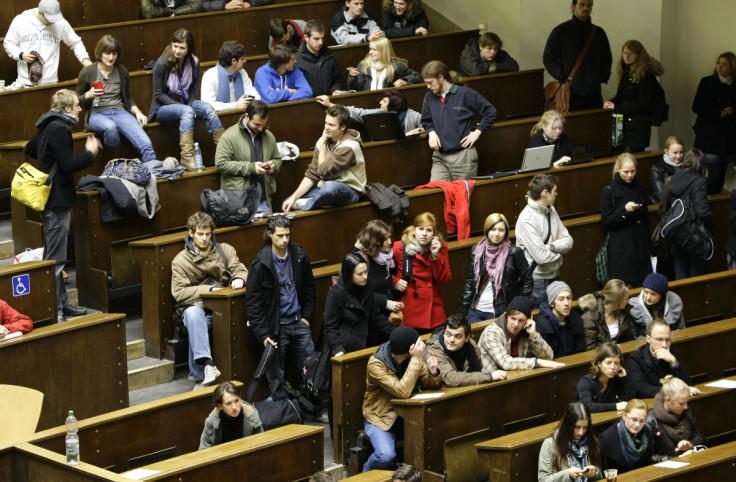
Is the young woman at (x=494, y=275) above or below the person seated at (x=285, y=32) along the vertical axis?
below

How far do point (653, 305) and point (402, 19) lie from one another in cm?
393

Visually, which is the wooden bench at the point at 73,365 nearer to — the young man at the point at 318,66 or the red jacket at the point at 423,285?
the red jacket at the point at 423,285

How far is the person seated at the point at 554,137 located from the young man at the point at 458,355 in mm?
2675

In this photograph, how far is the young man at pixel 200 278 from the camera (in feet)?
23.6

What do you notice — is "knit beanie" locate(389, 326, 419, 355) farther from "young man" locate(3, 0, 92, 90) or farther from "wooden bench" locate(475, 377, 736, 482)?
"young man" locate(3, 0, 92, 90)

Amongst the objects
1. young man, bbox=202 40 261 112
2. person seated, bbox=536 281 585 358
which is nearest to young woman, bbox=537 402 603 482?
person seated, bbox=536 281 585 358

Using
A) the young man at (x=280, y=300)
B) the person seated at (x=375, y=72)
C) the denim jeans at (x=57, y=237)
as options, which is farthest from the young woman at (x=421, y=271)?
the person seated at (x=375, y=72)

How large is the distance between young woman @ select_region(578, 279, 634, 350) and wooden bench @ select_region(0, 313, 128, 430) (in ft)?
8.41

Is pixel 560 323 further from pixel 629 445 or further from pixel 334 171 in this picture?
pixel 334 171

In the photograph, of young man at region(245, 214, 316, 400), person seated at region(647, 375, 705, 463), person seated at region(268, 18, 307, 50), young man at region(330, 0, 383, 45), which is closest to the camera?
person seated at region(647, 375, 705, 463)

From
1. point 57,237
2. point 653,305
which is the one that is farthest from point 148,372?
point 653,305

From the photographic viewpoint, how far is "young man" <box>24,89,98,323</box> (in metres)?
7.31

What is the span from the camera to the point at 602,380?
6.85 meters

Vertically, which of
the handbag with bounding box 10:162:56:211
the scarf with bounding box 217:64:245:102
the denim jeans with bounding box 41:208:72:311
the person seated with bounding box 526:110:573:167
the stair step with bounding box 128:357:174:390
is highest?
the scarf with bounding box 217:64:245:102
